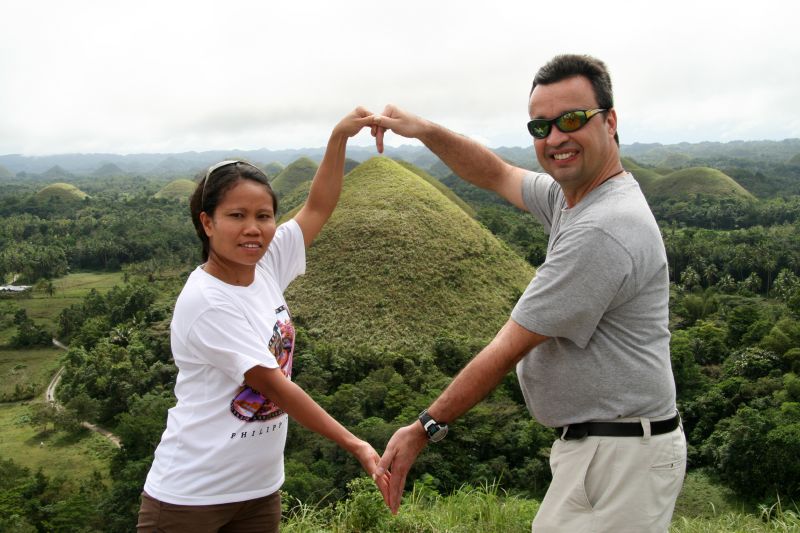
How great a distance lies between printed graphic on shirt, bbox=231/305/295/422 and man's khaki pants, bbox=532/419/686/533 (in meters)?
0.97

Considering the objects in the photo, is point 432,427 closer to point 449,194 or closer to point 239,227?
point 239,227

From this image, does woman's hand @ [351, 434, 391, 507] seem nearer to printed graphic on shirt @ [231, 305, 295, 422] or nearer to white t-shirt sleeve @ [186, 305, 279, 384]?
printed graphic on shirt @ [231, 305, 295, 422]

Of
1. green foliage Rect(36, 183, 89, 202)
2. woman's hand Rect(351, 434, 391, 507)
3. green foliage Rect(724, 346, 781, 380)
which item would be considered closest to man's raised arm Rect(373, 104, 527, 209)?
woman's hand Rect(351, 434, 391, 507)

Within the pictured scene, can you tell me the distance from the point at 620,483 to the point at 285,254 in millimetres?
1431

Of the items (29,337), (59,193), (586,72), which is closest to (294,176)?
(59,193)

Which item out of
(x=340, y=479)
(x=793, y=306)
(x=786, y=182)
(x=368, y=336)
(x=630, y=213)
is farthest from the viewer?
(x=786, y=182)

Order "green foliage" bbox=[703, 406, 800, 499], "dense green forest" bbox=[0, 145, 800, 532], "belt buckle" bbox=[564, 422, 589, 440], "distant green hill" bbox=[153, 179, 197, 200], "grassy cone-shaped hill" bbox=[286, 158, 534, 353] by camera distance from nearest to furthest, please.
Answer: "belt buckle" bbox=[564, 422, 589, 440] → "green foliage" bbox=[703, 406, 800, 499] → "dense green forest" bbox=[0, 145, 800, 532] → "grassy cone-shaped hill" bbox=[286, 158, 534, 353] → "distant green hill" bbox=[153, 179, 197, 200]

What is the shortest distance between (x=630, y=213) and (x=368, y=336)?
18665 millimetres

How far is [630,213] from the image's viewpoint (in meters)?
1.81

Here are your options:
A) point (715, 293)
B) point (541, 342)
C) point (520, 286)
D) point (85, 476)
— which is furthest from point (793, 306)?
point (541, 342)

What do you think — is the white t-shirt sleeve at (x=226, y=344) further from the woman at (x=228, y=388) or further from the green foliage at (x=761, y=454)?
the green foliage at (x=761, y=454)

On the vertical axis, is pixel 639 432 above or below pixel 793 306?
above

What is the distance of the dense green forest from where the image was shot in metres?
12.6

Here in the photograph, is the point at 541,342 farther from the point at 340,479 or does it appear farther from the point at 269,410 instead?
the point at 340,479
